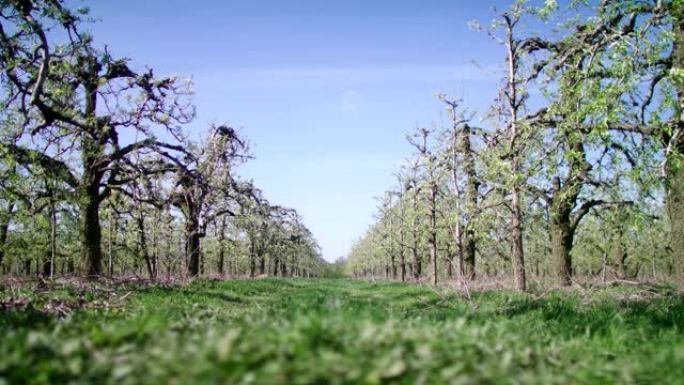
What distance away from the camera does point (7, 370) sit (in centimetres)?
272

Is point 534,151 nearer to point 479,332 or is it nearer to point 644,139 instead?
point 644,139

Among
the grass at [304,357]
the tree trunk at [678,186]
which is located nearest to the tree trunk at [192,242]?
the tree trunk at [678,186]

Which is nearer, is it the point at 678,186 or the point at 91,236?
the point at 678,186

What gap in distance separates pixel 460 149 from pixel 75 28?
702 inches

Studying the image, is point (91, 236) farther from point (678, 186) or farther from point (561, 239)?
point (561, 239)

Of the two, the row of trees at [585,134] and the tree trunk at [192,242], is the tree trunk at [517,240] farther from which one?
the tree trunk at [192,242]

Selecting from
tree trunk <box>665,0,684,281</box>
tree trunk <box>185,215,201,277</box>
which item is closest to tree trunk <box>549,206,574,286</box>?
tree trunk <box>665,0,684,281</box>

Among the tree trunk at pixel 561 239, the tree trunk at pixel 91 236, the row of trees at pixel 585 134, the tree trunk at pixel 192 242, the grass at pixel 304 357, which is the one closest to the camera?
Result: the grass at pixel 304 357

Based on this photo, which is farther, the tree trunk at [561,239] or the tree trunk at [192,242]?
the tree trunk at [192,242]

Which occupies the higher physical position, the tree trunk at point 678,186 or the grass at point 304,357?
the tree trunk at point 678,186

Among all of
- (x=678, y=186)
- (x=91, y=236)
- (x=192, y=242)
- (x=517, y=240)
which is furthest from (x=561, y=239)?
(x=91, y=236)

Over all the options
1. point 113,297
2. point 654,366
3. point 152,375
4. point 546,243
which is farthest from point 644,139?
point 546,243

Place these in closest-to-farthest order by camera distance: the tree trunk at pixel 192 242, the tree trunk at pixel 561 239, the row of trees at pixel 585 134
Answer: the row of trees at pixel 585 134 < the tree trunk at pixel 561 239 < the tree trunk at pixel 192 242

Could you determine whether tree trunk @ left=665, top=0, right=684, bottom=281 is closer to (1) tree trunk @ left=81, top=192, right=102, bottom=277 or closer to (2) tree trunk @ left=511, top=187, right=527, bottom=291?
(2) tree trunk @ left=511, top=187, right=527, bottom=291
